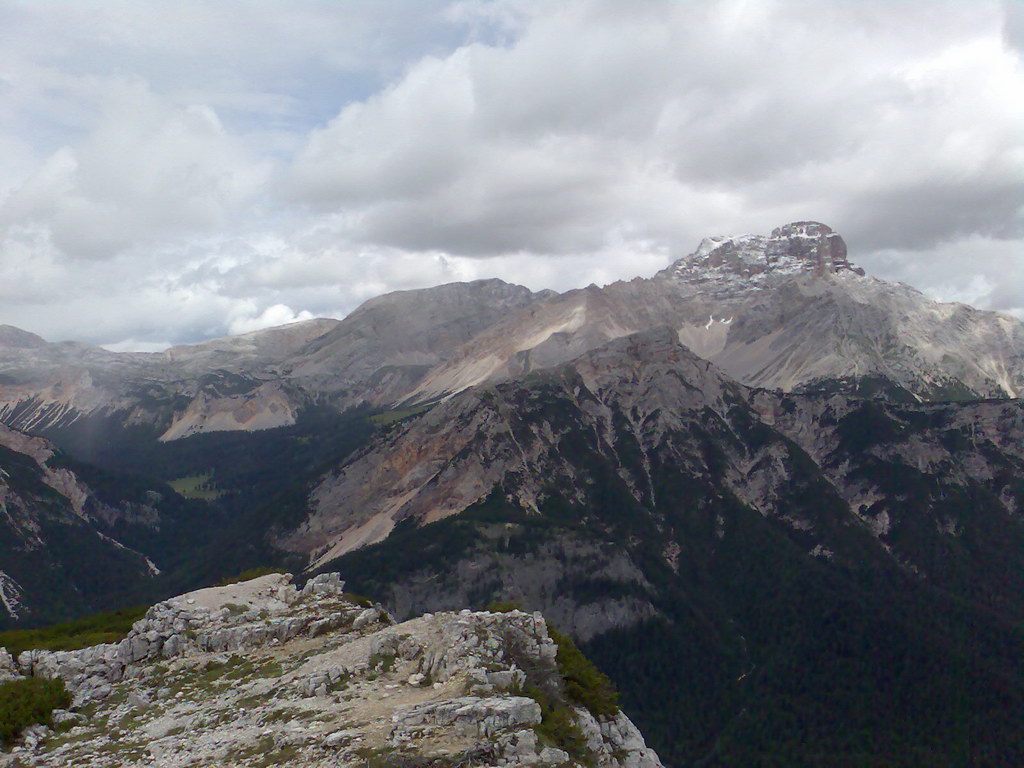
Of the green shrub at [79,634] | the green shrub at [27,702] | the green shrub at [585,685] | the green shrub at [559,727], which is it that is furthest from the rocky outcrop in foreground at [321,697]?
the green shrub at [79,634]

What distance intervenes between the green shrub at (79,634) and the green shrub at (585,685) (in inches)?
1745

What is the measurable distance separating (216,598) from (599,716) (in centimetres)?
4626

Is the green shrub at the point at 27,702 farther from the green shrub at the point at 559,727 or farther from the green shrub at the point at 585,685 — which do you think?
the green shrub at the point at 585,685

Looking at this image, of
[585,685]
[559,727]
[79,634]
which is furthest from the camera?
[79,634]

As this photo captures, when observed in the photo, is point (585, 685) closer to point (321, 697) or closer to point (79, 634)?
point (321, 697)

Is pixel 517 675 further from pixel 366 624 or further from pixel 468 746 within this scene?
pixel 366 624

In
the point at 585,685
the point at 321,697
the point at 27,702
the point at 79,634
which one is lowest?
the point at 79,634

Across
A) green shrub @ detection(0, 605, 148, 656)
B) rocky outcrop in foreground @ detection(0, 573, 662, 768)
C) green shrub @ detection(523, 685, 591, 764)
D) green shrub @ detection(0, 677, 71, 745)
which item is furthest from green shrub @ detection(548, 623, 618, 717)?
green shrub @ detection(0, 605, 148, 656)

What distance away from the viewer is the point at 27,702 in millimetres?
54000

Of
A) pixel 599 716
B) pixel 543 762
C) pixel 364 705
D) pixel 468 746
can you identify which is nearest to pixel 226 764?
pixel 364 705

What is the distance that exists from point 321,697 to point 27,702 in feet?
71.6

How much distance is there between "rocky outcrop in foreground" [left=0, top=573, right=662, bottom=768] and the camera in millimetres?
41844

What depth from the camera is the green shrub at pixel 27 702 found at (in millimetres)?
50625

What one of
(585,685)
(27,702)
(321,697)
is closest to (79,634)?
(27,702)
